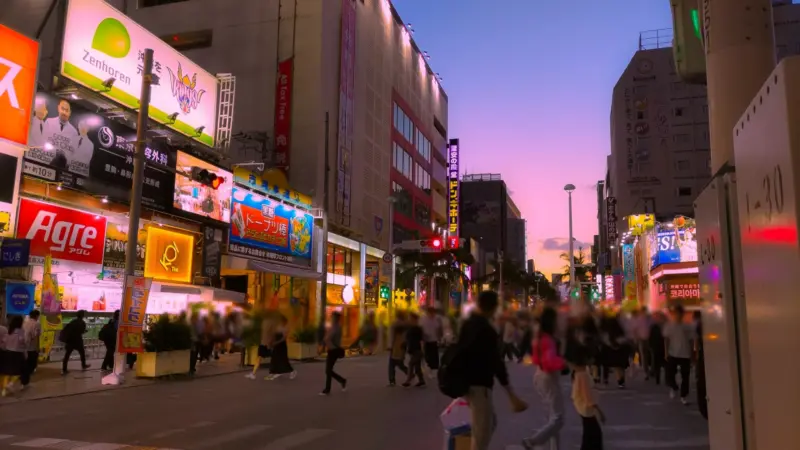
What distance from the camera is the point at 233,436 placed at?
28.9 ft

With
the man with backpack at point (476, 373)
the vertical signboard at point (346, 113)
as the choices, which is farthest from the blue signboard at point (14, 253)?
the vertical signboard at point (346, 113)

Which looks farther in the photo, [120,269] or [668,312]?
[120,269]

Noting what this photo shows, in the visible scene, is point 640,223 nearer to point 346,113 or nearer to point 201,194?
point 346,113

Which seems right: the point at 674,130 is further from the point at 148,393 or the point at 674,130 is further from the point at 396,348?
the point at 148,393

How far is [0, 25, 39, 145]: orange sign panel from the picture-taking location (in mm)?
16031

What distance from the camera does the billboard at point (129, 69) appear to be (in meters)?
19.9

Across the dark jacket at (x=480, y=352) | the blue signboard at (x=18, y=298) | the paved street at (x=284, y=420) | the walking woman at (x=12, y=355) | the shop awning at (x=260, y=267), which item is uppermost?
the shop awning at (x=260, y=267)

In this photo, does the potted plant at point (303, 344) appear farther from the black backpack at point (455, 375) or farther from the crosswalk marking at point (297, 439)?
the black backpack at point (455, 375)

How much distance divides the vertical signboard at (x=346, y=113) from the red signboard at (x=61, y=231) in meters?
15.9

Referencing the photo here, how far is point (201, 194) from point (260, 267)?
3.79 metres

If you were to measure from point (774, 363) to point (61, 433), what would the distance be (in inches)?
365

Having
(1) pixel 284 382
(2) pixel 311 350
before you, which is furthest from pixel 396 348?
(2) pixel 311 350

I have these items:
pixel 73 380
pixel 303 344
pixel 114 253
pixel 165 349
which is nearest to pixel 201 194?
pixel 114 253

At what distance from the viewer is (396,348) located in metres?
15.9
